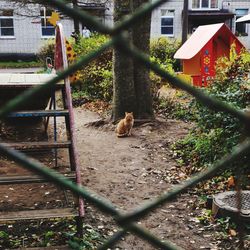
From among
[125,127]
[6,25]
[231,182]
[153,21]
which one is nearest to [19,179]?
[231,182]

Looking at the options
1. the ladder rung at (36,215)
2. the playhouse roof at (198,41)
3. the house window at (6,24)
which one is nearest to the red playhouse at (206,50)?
the playhouse roof at (198,41)

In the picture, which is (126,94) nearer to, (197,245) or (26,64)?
(197,245)

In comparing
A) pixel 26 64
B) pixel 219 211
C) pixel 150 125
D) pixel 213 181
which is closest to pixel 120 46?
pixel 219 211

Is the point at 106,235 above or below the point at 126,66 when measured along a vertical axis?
below

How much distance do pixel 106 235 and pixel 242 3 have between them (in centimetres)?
2770

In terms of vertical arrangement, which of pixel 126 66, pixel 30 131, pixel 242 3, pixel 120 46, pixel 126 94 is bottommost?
pixel 30 131

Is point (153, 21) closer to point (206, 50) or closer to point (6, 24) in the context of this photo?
point (6, 24)

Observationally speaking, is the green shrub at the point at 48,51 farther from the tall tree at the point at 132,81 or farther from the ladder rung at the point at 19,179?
the ladder rung at the point at 19,179

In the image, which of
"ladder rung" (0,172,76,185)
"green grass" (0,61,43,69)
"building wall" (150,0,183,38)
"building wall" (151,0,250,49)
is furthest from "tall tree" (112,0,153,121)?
"building wall" (150,0,183,38)

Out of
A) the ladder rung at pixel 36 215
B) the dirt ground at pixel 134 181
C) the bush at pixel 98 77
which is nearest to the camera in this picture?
the ladder rung at pixel 36 215

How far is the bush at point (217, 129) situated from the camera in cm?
541

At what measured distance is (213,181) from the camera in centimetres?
529

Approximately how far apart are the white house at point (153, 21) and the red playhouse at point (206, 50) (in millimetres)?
12228

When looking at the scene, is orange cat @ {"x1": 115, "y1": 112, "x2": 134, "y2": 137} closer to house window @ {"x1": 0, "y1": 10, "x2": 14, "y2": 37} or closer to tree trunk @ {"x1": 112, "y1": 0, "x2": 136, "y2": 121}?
tree trunk @ {"x1": 112, "y1": 0, "x2": 136, "y2": 121}
